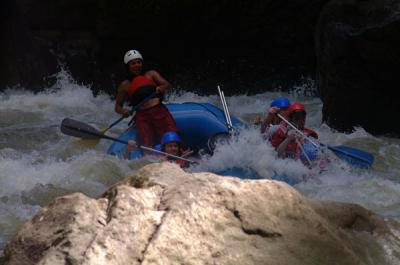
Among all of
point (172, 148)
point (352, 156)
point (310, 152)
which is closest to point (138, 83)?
point (172, 148)

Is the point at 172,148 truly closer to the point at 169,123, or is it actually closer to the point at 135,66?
the point at 169,123

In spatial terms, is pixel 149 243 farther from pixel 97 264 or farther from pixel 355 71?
pixel 355 71

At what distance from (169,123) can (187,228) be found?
4303mm

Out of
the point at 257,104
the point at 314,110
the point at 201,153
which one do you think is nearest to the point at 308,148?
the point at 201,153

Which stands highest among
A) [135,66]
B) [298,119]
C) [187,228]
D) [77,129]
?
[187,228]

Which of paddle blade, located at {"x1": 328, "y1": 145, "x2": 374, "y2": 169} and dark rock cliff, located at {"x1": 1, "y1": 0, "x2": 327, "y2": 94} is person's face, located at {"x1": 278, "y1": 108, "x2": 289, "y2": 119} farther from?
dark rock cliff, located at {"x1": 1, "y1": 0, "x2": 327, "y2": 94}

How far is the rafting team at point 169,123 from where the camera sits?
5293 millimetres

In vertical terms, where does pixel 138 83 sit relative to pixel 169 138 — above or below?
above

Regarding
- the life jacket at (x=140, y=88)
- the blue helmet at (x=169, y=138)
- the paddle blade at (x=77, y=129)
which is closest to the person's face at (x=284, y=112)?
the blue helmet at (x=169, y=138)

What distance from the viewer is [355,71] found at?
23.3ft

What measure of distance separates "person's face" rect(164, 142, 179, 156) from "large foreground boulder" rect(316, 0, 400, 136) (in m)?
2.65

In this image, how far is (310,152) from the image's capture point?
209 inches

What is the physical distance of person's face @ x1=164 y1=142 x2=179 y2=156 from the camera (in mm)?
5402

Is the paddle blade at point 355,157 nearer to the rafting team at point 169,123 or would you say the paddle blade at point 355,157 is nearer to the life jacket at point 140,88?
the rafting team at point 169,123
